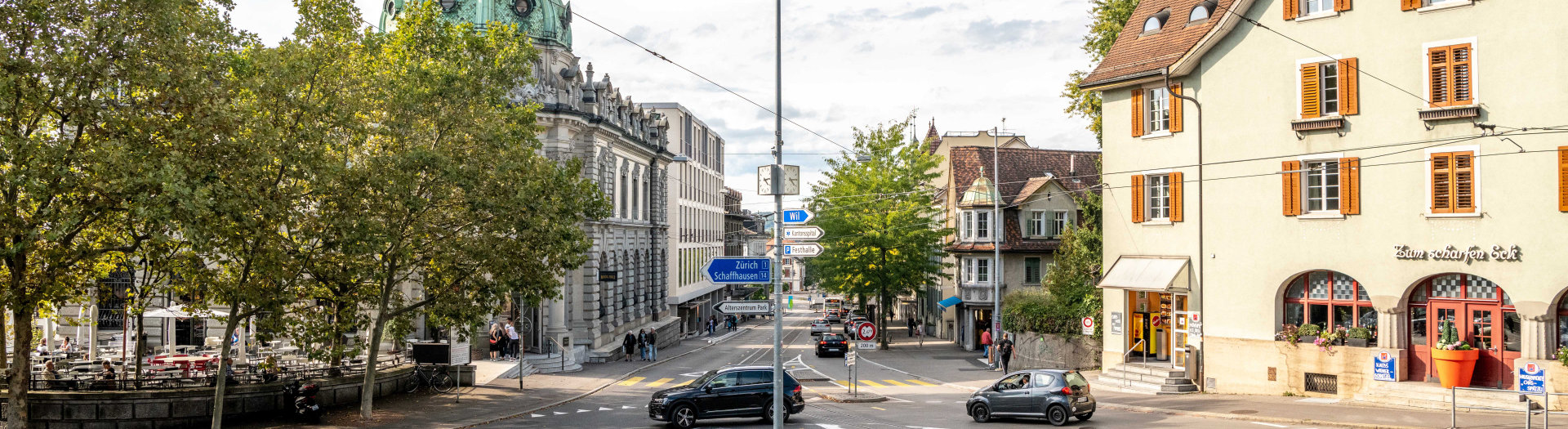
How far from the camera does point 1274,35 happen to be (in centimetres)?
2742

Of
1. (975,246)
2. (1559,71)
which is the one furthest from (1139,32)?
(975,246)

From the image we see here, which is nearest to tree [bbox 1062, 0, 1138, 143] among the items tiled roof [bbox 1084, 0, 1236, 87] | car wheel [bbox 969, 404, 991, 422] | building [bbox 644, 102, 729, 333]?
tiled roof [bbox 1084, 0, 1236, 87]

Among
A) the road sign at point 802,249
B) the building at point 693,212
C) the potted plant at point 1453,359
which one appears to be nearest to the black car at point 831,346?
the building at point 693,212

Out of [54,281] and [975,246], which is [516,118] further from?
[975,246]

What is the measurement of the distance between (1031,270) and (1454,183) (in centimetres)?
3033

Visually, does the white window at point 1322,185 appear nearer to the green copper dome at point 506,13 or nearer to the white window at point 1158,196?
the white window at point 1158,196

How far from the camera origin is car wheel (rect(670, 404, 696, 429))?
2345 cm

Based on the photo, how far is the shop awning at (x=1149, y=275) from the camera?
2962 cm

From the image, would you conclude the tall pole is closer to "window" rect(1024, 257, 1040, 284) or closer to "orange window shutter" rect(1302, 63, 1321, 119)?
"orange window shutter" rect(1302, 63, 1321, 119)

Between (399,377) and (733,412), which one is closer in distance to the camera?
(733,412)

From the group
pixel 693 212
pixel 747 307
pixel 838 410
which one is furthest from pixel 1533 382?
pixel 693 212

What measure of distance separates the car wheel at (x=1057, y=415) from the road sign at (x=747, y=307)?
8.31m

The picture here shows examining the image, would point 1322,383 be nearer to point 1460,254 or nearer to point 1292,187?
point 1460,254

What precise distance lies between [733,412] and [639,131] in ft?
114
